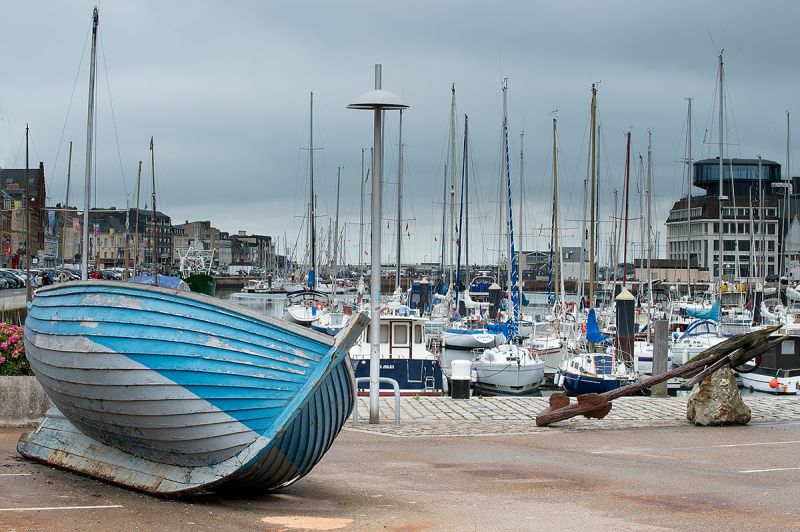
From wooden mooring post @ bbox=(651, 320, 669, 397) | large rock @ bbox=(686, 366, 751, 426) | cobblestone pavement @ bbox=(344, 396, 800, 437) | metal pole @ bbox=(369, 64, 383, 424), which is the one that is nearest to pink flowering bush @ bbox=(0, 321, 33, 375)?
cobblestone pavement @ bbox=(344, 396, 800, 437)

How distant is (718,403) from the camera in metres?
18.8

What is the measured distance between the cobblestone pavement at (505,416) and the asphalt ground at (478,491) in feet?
2.00

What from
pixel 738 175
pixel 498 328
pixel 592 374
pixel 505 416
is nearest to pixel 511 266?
pixel 498 328

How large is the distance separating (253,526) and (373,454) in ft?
17.2

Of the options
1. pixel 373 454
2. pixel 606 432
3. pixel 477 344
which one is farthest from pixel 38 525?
pixel 477 344

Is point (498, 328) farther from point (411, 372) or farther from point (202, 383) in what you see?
point (202, 383)

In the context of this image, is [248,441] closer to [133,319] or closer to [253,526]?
[253,526]

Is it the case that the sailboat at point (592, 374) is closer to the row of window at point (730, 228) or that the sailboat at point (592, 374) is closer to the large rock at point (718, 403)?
the large rock at point (718, 403)

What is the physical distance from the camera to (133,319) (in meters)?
10.9

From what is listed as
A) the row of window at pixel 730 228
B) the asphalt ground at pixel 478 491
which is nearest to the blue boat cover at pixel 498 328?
the asphalt ground at pixel 478 491

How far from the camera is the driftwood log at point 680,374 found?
1844cm

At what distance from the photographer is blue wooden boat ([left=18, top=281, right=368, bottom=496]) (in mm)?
10586

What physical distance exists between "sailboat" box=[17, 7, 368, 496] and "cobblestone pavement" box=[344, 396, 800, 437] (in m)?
6.27

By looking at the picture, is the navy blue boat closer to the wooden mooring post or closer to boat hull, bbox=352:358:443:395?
boat hull, bbox=352:358:443:395
